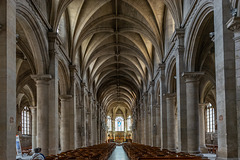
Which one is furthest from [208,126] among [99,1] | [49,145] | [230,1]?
[230,1]

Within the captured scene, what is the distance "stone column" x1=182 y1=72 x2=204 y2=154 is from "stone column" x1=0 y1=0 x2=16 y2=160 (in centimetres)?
1019

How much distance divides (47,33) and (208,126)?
2842cm

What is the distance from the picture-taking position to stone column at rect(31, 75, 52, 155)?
1745 centimetres

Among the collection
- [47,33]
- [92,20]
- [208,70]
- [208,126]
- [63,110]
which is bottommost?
[208,126]

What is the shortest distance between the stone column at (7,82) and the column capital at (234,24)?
26.6 feet

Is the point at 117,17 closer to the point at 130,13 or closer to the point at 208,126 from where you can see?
the point at 130,13

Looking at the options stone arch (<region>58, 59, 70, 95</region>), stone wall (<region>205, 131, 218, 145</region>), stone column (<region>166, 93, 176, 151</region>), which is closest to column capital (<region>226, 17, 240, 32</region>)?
stone column (<region>166, 93, 176, 151</region>)

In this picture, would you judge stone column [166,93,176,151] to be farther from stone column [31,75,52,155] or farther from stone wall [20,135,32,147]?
stone wall [20,135,32,147]

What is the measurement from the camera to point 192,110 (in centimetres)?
1705

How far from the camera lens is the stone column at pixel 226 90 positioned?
10336mm

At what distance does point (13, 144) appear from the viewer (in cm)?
1083

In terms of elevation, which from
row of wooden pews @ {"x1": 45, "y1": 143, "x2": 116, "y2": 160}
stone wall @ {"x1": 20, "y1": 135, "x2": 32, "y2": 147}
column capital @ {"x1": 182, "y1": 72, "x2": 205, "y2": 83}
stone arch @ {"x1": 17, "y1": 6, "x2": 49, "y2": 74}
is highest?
stone arch @ {"x1": 17, "y1": 6, "x2": 49, "y2": 74}

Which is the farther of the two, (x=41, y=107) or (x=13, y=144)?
(x=41, y=107)

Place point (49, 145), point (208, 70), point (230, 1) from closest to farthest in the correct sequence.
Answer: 1. point (230, 1)
2. point (49, 145)
3. point (208, 70)
